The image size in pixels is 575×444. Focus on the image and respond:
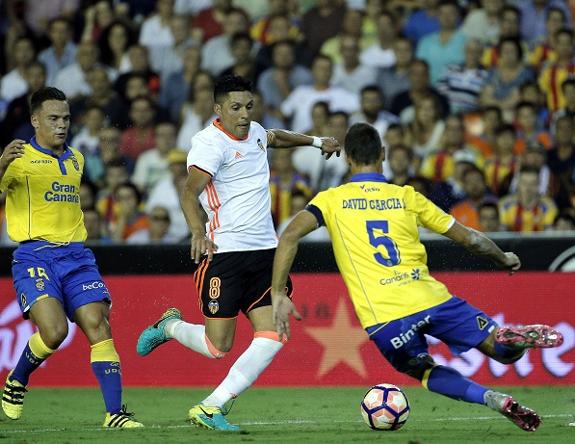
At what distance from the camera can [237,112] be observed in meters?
9.05

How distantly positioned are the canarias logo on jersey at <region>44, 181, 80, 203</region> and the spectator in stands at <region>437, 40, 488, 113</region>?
781 centimetres

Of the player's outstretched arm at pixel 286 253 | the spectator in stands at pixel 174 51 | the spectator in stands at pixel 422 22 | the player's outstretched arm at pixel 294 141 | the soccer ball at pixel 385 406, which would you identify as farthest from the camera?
the spectator in stands at pixel 174 51

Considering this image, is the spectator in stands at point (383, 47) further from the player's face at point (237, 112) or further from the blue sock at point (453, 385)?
the blue sock at point (453, 385)

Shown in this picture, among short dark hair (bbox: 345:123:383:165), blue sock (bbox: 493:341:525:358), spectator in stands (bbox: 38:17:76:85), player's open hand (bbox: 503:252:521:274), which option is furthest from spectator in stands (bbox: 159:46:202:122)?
blue sock (bbox: 493:341:525:358)

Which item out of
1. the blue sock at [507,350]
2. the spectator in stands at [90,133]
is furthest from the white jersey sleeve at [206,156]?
the spectator in stands at [90,133]

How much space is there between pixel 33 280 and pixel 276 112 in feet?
25.2

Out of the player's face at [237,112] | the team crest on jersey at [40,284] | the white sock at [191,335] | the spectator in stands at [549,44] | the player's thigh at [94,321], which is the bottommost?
the white sock at [191,335]

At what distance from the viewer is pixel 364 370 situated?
12.5 meters

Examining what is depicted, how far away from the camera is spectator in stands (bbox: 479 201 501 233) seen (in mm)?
13721

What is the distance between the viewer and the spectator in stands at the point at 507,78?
1594 cm

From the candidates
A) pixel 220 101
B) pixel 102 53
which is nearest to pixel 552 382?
pixel 220 101

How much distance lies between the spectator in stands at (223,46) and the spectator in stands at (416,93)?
2.54 metres

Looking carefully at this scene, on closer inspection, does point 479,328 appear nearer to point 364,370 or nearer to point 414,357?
point 414,357

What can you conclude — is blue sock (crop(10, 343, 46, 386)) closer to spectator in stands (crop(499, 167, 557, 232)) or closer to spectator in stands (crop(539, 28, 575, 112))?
spectator in stands (crop(499, 167, 557, 232))
